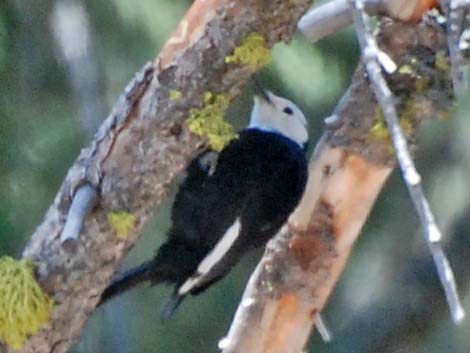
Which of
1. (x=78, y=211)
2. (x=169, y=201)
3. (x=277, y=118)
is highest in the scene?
(x=78, y=211)

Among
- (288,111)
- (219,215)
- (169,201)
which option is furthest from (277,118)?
(169,201)

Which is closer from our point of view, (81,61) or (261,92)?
(261,92)

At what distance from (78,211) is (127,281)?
0.47 feet

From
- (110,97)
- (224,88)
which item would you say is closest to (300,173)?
(224,88)

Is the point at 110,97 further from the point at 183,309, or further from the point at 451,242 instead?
the point at 451,242

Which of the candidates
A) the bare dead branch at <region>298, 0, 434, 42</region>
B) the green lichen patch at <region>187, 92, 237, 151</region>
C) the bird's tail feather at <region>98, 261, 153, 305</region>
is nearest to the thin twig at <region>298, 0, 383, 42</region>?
the bare dead branch at <region>298, 0, 434, 42</region>

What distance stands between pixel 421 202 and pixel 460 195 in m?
0.79

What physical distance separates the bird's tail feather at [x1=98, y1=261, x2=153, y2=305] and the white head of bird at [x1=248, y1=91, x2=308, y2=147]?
0.17 m

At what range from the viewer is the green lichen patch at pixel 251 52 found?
2.68ft

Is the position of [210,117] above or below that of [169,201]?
above

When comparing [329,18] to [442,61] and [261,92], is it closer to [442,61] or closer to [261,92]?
[442,61]

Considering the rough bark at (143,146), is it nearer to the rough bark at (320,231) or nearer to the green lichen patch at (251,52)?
the green lichen patch at (251,52)

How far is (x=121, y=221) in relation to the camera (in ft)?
2.78

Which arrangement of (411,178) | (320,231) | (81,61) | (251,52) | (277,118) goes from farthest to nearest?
1. (81,61)
2. (277,118)
3. (320,231)
4. (251,52)
5. (411,178)
